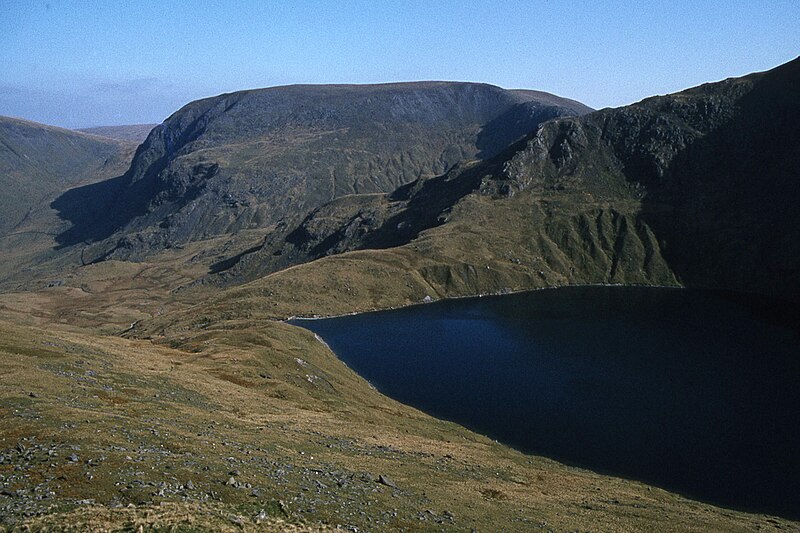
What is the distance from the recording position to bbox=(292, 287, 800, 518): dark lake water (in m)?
88.0

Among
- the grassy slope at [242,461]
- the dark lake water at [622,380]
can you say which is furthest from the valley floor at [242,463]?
the dark lake water at [622,380]

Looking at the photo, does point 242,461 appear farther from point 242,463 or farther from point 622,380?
point 622,380

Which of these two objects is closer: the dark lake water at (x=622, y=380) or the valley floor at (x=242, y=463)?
the valley floor at (x=242, y=463)

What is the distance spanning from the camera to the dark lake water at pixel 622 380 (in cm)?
8800

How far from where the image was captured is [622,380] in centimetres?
12438

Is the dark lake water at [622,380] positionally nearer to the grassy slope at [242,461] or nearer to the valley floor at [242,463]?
the valley floor at [242,463]

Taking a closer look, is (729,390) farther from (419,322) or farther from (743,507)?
(419,322)

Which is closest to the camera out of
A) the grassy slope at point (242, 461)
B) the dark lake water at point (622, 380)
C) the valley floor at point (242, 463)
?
the valley floor at point (242, 463)

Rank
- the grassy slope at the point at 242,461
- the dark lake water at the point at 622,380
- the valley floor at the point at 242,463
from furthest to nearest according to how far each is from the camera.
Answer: the dark lake water at the point at 622,380 < the grassy slope at the point at 242,461 < the valley floor at the point at 242,463

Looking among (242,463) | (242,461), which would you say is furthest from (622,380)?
(242,463)

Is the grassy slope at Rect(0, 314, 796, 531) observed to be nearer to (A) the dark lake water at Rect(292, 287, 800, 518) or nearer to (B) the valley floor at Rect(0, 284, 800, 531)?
(B) the valley floor at Rect(0, 284, 800, 531)

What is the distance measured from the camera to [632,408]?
10900 cm

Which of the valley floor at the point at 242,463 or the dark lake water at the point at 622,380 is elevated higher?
the valley floor at the point at 242,463

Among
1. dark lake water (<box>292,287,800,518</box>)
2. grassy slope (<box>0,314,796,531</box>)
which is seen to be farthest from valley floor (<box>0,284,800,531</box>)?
dark lake water (<box>292,287,800,518</box>)
